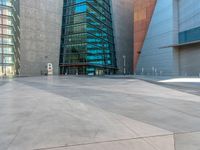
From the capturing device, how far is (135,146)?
432 cm

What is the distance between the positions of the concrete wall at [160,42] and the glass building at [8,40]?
35.5 m

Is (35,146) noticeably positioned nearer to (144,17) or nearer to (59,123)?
(59,123)

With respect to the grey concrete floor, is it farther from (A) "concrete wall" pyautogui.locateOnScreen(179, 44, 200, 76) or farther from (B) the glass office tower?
(B) the glass office tower

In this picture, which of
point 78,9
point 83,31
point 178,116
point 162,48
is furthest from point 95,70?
point 178,116

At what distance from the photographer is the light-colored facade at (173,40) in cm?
4234

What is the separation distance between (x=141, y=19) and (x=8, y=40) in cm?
3743

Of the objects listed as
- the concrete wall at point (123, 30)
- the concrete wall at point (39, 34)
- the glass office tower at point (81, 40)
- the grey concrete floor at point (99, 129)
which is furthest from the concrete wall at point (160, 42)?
the grey concrete floor at point (99, 129)

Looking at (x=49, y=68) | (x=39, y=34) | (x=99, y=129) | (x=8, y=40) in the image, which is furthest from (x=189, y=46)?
(x=8, y=40)

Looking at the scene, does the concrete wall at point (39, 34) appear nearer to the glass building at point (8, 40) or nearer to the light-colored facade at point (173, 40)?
the glass building at point (8, 40)

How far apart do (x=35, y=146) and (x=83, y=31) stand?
2613 inches

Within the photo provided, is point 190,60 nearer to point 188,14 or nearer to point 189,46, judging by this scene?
point 189,46

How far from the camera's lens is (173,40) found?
45.9m

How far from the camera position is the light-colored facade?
4234cm

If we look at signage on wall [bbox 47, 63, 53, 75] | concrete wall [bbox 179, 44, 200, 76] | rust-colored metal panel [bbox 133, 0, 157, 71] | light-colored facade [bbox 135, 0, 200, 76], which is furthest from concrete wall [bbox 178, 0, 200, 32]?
signage on wall [bbox 47, 63, 53, 75]
